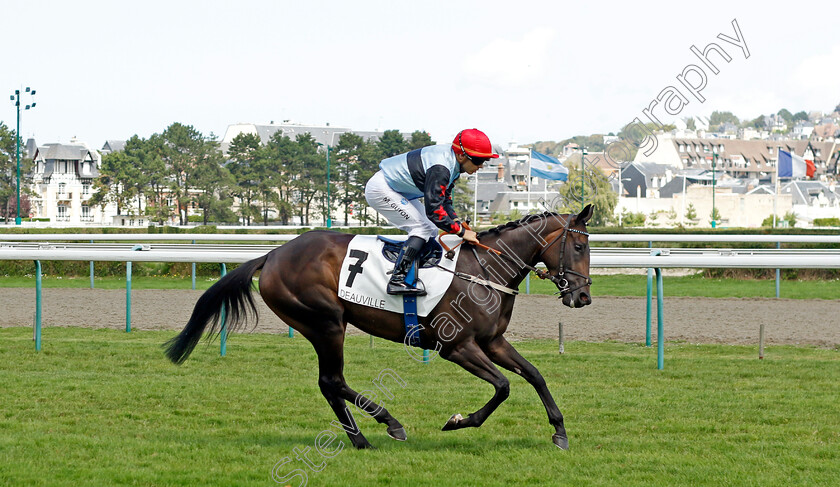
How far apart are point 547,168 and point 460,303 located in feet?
62.9

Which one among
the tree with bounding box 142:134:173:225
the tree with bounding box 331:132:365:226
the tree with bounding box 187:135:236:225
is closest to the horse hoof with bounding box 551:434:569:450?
the tree with bounding box 331:132:365:226

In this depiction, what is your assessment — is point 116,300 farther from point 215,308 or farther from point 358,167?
point 358,167

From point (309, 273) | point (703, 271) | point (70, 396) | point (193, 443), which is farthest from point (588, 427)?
point (703, 271)

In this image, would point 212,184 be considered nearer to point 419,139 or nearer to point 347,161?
point 347,161

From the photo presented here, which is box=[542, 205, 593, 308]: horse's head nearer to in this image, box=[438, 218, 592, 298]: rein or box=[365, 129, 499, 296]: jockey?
box=[438, 218, 592, 298]: rein

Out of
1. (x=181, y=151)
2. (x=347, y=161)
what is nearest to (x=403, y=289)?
(x=347, y=161)

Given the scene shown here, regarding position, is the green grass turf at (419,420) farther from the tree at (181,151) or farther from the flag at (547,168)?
the tree at (181,151)

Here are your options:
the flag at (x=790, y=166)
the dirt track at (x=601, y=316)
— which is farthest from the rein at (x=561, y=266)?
the flag at (x=790, y=166)

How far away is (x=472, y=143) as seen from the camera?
4719 millimetres

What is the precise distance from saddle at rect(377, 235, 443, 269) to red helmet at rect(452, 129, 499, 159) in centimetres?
54

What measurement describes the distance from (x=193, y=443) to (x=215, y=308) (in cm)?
85

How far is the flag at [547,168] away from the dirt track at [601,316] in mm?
7749

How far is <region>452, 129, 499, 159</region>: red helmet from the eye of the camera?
4723 millimetres

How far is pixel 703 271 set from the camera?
1767 cm
